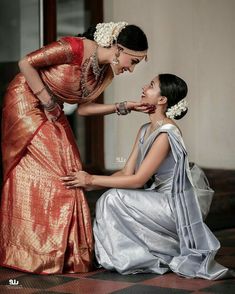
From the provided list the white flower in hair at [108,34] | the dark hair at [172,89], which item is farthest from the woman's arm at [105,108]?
the white flower in hair at [108,34]

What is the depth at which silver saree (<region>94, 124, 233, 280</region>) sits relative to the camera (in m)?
3.62

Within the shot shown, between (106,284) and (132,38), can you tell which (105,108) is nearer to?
(132,38)

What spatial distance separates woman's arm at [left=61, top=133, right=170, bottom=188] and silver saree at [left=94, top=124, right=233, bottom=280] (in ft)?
0.14

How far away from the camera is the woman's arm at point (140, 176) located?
12.1 ft

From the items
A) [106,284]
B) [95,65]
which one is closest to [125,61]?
[95,65]

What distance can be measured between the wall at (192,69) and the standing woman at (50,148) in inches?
73.6

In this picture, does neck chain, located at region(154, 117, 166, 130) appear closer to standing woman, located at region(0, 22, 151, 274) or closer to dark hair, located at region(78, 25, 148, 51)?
standing woman, located at region(0, 22, 151, 274)

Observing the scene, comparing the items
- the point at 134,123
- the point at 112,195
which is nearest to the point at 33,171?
the point at 112,195

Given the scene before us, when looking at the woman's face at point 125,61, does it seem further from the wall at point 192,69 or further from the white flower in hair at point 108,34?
the wall at point 192,69

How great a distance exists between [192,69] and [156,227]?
9.53 feet

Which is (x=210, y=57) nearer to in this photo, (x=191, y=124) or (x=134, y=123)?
(x=191, y=124)

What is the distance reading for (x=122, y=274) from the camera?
3.62 meters

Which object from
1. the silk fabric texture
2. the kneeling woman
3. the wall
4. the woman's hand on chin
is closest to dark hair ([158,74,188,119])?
the kneeling woman

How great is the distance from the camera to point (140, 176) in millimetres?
3686
